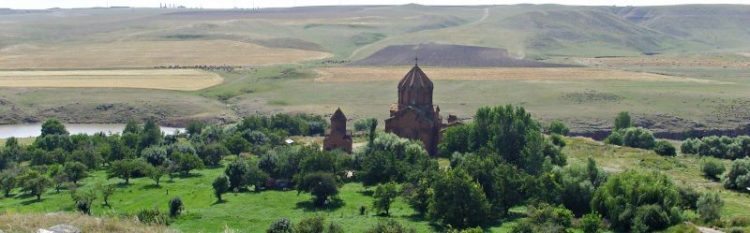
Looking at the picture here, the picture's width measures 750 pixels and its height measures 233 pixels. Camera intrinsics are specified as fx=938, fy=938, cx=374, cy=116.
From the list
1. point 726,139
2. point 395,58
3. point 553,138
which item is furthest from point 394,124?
point 395,58

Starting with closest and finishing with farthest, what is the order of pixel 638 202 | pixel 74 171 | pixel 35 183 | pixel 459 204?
pixel 459 204 → pixel 638 202 → pixel 35 183 → pixel 74 171

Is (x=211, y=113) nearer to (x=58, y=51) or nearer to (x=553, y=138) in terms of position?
(x=553, y=138)

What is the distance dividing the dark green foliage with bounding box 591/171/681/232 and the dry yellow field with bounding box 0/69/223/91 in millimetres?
88017

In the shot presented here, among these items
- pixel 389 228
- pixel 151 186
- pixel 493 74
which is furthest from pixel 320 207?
pixel 493 74

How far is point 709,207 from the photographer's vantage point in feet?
152

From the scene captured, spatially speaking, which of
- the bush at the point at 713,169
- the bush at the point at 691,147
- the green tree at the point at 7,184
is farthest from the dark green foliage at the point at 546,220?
the bush at the point at 691,147

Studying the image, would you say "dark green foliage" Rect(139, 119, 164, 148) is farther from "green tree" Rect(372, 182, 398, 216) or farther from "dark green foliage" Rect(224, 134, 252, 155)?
"green tree" Rect(372, 182, 398, 216)

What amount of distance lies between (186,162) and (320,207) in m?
14.8

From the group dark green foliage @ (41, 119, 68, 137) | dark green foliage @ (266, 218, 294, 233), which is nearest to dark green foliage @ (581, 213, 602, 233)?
dark green foliage @ (266, 218, 294, 233)

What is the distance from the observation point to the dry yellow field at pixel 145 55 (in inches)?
6407

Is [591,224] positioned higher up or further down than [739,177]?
higher up

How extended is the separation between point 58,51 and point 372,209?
147313 millimetres

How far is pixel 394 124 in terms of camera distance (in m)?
70.3

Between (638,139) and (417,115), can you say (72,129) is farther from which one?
(638,139)
